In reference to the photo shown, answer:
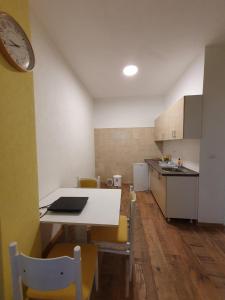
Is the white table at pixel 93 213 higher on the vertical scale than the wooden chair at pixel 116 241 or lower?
higher

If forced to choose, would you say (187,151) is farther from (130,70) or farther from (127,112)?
(127,112)

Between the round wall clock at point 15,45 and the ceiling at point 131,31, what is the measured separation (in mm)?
735

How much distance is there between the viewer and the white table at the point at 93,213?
123cm

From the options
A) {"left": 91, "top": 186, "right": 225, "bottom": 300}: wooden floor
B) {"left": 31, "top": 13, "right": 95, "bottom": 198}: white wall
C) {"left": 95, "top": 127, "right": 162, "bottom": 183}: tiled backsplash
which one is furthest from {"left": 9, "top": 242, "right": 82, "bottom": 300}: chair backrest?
{"left": 95, "top": 127, "right": 162, "bottom": 183}: tiled backsplash

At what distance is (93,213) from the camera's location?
4.48 ft

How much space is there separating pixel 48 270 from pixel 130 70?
3.06 m

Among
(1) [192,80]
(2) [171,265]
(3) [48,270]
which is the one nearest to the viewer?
(3) [48,270]

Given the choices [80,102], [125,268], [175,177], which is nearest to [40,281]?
[125,268]

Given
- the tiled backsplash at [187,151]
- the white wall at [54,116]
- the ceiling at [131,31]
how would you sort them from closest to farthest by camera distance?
the ceiling at [131,31], the white wall at [54,116], the tiled backsplash at [187,151]

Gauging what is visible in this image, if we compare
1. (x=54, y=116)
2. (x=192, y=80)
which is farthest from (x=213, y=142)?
(x=54, y=116)

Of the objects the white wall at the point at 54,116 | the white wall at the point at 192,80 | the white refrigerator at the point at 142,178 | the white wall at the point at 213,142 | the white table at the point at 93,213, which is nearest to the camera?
the white table at the point at 93,213

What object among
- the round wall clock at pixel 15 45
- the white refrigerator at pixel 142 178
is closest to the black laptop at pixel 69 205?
the round wall clock at pixel 15 45

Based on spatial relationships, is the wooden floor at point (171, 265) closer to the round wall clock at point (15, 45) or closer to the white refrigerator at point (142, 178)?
the white refrigerator at point (142, 178)

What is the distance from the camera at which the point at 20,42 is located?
1.10 m
